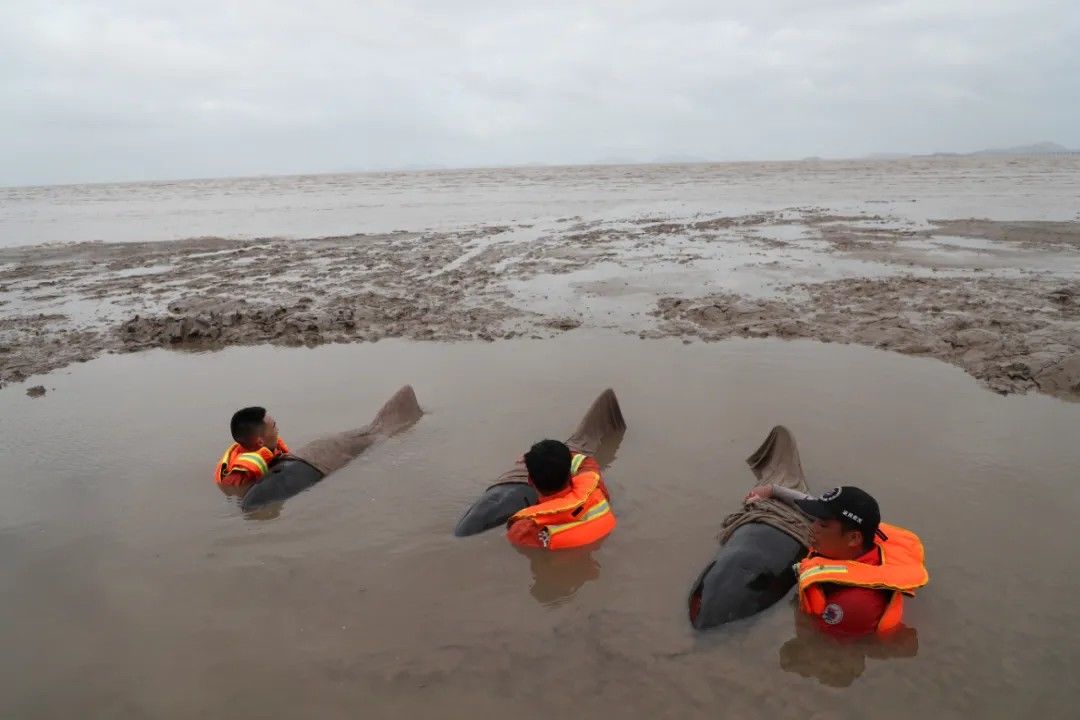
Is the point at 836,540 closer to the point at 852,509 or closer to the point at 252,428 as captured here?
the point at 852,509

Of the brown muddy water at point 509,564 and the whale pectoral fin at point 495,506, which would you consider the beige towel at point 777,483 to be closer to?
the brown muddy water at point 509,564

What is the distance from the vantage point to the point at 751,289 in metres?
10.1

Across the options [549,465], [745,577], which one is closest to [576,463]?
[549,465]

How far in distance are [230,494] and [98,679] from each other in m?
1.90

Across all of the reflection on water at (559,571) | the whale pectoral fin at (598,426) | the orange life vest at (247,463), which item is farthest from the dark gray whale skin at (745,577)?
the orange life vest at (247,463)

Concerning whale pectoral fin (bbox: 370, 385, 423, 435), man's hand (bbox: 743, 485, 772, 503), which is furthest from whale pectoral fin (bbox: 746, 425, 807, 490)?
whale pectoral fin (bbox: 370, 385, 423, 435)

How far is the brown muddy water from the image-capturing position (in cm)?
307

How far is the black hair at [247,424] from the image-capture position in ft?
16.0

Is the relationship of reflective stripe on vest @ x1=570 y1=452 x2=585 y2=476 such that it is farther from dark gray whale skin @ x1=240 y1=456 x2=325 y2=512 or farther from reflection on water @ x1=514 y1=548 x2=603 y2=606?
dark gray whale skin @ x1=240 y1=456 x2=325 y2=512

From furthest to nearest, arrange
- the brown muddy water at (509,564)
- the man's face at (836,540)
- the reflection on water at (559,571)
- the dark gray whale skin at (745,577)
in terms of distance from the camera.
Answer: the reflection on water at (559,571) → the dark gray whale skin at (745,577) → the man's face at (836,540) → the brown muddy water at (509,564)

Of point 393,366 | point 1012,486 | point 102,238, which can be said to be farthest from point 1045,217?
point 102,238

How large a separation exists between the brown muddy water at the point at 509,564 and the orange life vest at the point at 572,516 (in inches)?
5.6

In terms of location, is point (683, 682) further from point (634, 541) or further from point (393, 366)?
point (393, 366)

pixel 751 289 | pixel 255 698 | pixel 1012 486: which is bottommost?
pixel 255 698
